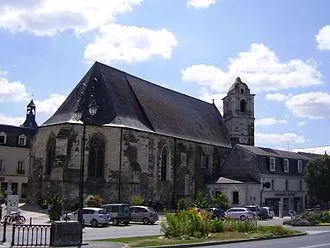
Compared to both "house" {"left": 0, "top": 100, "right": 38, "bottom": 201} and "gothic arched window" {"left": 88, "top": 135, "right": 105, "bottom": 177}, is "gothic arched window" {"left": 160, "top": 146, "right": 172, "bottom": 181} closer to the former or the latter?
"gothic arched window" {"left": 88, "top": 135, "right": 105, "bottom": 177}

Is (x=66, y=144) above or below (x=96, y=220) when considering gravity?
above

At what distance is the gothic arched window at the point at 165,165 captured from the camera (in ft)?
172

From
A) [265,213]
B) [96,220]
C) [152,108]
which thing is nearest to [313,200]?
[265,213]

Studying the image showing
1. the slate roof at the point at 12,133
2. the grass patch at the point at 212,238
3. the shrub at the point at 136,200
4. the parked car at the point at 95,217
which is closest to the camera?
the grass patch at the point at 212,238

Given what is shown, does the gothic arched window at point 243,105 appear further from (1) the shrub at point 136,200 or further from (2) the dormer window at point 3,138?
(2) the dormer window at point 3,138

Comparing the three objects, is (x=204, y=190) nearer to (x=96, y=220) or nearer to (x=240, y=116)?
(x=240, y=116)

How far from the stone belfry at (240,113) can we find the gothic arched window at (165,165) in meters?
20.1

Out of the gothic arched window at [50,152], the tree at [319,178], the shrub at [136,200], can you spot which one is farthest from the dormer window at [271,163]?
the gothic arched window at [50,152]

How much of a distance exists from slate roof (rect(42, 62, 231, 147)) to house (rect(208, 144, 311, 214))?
525 cm

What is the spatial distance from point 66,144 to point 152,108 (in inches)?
508

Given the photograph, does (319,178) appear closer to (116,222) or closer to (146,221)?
(146,221)

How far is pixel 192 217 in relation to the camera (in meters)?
22.8

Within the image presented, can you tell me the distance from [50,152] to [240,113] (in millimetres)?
34136

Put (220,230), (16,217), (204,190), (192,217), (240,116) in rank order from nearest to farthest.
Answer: (192,217), (220,230), (16,217), (204,190), (240,116)
